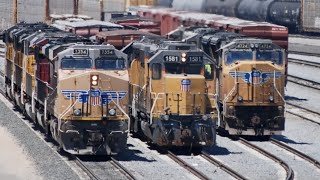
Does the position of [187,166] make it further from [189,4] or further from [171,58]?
[189,4]

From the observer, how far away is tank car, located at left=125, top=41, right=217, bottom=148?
2541 cm

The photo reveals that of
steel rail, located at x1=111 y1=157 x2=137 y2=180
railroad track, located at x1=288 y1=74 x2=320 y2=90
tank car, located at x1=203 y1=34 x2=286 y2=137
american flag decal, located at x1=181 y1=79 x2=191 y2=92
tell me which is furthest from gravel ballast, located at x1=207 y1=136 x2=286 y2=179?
railroad track, located at x1=288 y1=74 x2=320 y2=90

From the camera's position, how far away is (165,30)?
5000cm

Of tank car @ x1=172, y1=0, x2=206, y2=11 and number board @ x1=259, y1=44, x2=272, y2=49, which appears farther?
tank car @ x1=172, y1=0, x2=206, y2=11

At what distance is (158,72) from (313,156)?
487 cm

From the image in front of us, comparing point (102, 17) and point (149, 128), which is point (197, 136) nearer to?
point (149, 128)

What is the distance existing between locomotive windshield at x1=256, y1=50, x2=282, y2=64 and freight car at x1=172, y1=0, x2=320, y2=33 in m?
35.1

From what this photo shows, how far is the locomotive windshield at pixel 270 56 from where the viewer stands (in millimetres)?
28141

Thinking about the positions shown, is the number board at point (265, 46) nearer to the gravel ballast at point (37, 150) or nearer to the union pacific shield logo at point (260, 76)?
the union pacific shield logo at point (260, 76)

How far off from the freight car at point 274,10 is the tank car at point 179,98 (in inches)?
1494

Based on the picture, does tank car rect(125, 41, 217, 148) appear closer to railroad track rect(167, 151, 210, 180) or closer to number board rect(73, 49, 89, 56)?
railroad track rect(167, 151, 210, 180)

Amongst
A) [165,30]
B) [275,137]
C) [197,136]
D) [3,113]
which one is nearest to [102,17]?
[165,30]

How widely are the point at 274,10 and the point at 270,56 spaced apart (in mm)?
35485

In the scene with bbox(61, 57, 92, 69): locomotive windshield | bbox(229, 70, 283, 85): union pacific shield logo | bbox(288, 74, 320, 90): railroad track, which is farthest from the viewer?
bbox(288, 74, 320, 90): railroad track
